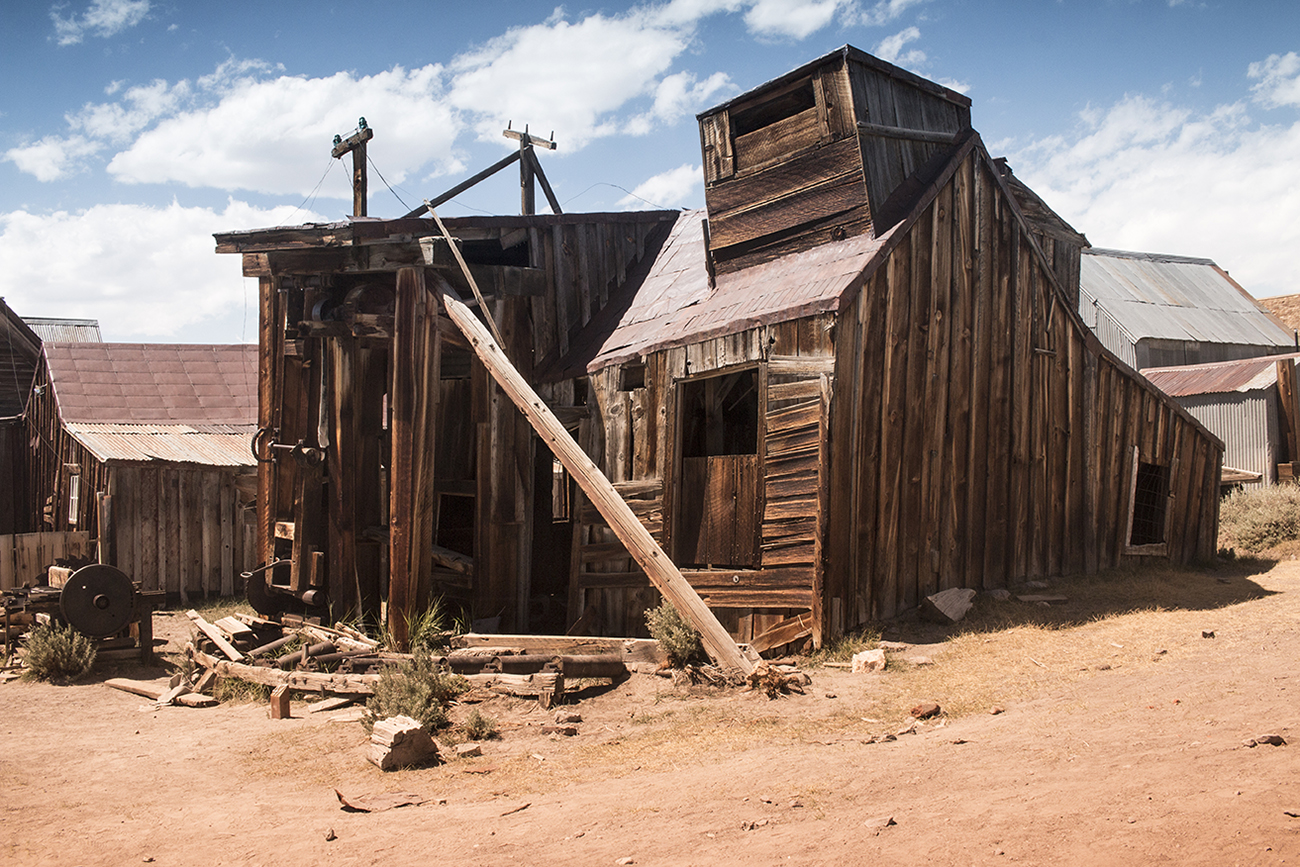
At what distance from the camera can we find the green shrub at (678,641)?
8.34 meters

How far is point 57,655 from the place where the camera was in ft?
35.6

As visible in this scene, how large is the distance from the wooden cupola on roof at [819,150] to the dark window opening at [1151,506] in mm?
5182

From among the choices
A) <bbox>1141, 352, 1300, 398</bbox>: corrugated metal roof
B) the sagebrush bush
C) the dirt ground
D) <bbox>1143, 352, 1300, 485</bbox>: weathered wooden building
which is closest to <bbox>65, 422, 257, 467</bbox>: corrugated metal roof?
the dirt ground

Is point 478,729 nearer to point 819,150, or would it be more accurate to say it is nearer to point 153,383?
point 819,150

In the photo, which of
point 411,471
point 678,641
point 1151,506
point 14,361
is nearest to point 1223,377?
point 1151,506

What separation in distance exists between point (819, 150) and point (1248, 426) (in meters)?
15.6

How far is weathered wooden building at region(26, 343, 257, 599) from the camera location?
17016 millimetres

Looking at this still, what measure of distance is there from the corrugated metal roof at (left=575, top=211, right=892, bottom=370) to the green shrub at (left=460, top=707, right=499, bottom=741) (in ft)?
14.0

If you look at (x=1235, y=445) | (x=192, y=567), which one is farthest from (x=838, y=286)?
(x=1235, y=445)

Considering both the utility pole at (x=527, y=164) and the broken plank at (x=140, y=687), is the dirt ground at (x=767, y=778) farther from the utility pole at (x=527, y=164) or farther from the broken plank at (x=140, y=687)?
the utility pole at (x=527, y=164)

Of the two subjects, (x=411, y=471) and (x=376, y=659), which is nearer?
(x=376, y=659)

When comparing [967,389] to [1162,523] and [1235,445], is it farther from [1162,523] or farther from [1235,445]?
[1235,445]

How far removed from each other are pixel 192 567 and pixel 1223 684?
54.0ft

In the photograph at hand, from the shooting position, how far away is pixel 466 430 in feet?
43.4
